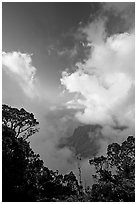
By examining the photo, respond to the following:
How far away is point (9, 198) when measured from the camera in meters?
11.8

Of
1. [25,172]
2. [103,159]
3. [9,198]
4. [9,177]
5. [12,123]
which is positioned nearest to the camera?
[9,198]

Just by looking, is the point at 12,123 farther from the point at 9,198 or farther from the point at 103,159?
the point at 103,159

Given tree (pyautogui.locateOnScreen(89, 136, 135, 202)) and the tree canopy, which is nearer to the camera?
the tree canopy

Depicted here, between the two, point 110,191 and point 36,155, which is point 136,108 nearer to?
point 110,191

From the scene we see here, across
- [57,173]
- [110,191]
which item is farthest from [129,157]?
[110,191]

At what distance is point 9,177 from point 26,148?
3.80 m

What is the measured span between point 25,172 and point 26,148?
7.94ft

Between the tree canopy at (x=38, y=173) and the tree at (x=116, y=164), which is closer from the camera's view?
the tree canopy at (x=38, y=173)

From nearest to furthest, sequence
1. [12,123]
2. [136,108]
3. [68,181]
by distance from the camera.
Answer: [136,108] → [12,123] → [68,181]

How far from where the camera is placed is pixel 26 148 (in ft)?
55.1

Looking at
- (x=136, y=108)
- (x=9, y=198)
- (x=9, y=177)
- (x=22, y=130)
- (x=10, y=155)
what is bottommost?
(x=9, y=198)

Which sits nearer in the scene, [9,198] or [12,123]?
[9,198]

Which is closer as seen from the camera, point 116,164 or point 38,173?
point 38,173

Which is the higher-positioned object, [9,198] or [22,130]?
[22,130]
